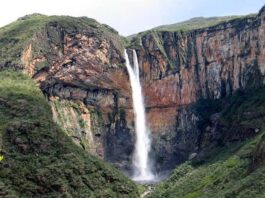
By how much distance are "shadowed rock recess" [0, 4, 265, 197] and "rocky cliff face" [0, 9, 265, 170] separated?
0.25 meters

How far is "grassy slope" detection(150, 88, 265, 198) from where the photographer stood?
96369 millimetres

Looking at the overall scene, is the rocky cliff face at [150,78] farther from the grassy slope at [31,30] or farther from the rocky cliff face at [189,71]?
the grassy slope at [31,30]

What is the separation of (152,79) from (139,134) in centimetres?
1506

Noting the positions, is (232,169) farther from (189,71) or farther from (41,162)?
(189,71)

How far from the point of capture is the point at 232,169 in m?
113

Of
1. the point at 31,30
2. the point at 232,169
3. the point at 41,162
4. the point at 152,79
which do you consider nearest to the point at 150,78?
the point at 152,79

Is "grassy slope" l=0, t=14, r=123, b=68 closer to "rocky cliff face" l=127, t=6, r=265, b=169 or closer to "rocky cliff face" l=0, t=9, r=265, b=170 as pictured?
"rocky cliff face" l=0, t=9, r=265, b=170

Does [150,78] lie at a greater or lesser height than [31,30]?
lesser

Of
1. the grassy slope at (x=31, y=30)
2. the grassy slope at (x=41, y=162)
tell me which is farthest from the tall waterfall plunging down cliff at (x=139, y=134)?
the grassy slope at (x=41, y=162)

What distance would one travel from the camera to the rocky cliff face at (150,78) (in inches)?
5935

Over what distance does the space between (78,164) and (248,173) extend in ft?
110

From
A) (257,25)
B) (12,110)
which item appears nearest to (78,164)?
(12,110)

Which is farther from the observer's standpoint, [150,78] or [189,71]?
[150,78]

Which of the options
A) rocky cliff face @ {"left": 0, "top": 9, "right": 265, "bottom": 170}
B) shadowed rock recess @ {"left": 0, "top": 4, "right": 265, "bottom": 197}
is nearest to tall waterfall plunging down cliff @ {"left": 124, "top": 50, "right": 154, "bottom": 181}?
shadowed rock recess @ {"left": 0, "top": 4, "right": 265, "bottom": 197}
